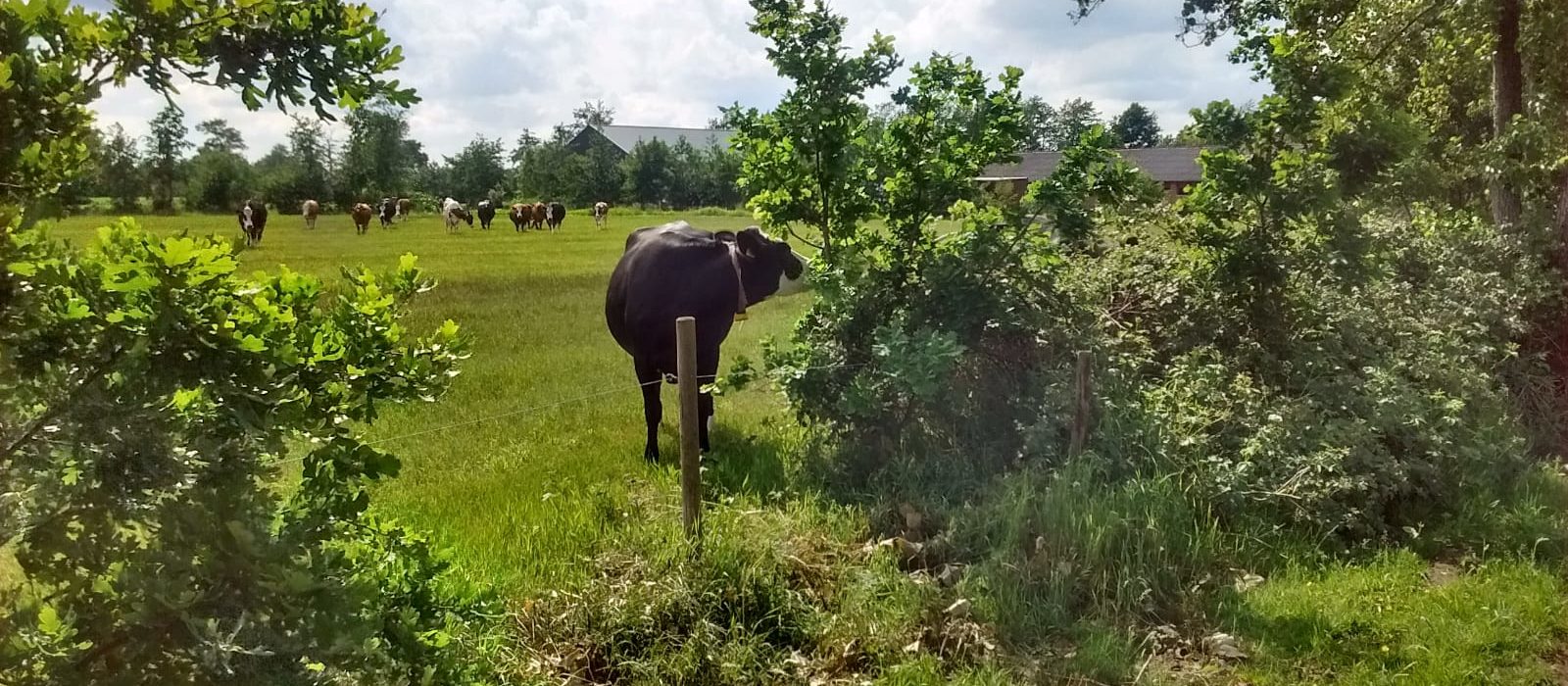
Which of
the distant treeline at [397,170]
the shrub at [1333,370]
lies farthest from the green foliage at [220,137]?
the shrub at [1333,370]

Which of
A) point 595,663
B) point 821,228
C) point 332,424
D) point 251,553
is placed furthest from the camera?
point 821,228

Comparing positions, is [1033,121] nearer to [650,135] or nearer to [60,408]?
[650,135]

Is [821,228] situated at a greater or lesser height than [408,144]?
lesser

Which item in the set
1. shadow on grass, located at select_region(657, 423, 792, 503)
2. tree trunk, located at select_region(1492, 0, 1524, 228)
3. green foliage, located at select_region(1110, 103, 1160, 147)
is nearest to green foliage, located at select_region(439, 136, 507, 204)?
shadow on grass, located at select_region(657, 423, 792, 503)

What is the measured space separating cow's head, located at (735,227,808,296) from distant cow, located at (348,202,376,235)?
2.28m

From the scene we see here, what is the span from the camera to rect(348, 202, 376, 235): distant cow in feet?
18.2

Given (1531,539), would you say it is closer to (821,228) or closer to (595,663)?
(821,228)

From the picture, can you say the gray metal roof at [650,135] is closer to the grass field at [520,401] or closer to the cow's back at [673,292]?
the grass field at [520,401]

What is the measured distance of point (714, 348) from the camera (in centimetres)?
642

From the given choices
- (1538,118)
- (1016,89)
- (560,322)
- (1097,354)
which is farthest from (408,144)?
(1538,118)

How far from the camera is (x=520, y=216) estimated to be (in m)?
7.45

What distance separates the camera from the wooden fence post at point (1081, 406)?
4820mm

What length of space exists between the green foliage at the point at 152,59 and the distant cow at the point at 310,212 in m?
3.73

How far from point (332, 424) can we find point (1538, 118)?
26.5 feet
